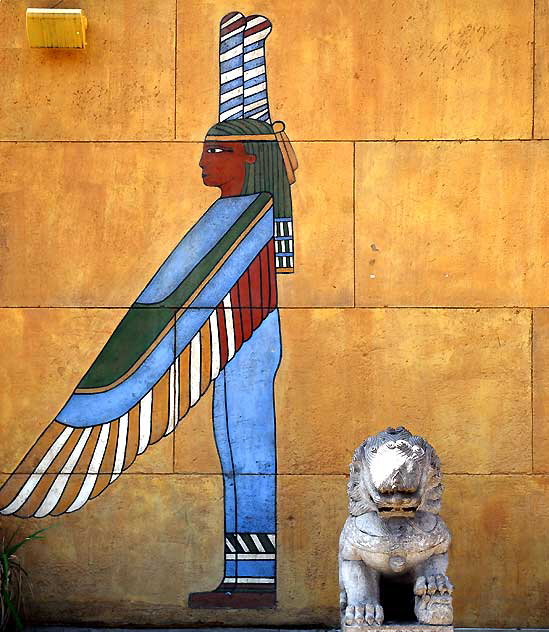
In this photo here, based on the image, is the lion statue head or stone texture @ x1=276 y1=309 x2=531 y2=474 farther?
stone texture @ x1=276 y1=309 x2=531 y2=474

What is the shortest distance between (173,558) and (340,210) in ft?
7.77

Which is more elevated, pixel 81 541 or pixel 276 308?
pixel 276 308

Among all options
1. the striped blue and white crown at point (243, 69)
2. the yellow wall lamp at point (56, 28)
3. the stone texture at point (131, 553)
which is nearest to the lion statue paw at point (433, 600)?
the stone texture at point (131, 553)

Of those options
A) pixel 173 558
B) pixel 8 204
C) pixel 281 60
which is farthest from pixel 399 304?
pixel 8 204

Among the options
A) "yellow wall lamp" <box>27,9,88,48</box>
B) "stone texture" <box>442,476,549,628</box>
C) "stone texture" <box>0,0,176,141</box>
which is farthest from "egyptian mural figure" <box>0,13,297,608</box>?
"stone texture" <box>442,476,549,628</box>

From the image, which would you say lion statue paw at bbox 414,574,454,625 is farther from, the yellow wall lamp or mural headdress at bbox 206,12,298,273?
the yellow wall lamp

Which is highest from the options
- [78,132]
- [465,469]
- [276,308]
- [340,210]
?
[78,132]

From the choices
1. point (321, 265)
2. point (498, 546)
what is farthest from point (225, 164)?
point (498, 546)

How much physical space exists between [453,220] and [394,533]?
7.80 ft

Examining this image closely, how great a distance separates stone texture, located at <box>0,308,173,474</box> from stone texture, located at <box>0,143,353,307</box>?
97 mm

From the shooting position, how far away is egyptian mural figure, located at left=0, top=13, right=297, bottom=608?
21.7 ft

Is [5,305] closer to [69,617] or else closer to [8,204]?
[8,204]

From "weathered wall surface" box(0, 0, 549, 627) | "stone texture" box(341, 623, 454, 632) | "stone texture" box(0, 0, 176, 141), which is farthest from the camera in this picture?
"stone texture" box(0, 0, 176, 141)

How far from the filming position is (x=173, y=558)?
6629 mm
